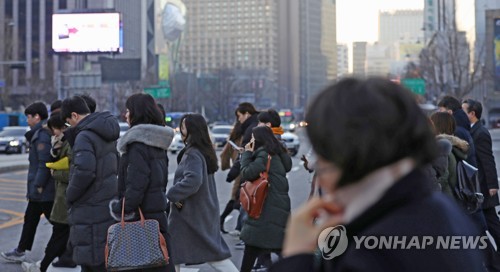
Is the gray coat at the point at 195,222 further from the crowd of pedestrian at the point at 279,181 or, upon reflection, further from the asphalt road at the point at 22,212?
the asphalt road at the point at 22,212

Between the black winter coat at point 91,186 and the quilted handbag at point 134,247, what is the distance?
523 millimetres

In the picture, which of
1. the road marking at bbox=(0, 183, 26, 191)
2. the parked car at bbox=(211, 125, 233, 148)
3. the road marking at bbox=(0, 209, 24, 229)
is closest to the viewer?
the road marking at bbox=(0, 209, 24, 229)

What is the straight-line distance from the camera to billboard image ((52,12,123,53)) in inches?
2045

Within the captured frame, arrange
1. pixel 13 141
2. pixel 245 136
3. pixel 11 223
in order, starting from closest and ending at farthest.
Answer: pixel 245 136 < pixel 11 223 < pixel 13 141

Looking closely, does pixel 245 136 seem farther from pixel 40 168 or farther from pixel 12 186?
pixel 12 186

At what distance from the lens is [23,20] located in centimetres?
10481

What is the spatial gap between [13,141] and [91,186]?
33955 mm

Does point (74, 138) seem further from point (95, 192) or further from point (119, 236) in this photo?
point (119, 236)

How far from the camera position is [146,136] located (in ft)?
18.1

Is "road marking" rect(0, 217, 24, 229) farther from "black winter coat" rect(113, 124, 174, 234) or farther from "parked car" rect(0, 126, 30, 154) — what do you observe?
"parked car" rect(0, 126, 30, 154)

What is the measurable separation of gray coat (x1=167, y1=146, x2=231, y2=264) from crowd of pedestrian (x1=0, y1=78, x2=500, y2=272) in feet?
0.04

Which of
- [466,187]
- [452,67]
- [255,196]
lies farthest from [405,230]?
[452,67]

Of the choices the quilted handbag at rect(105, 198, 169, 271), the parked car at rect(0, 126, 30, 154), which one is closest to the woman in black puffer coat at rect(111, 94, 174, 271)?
the quilted handbag at rect(105, 198, 169, 271)

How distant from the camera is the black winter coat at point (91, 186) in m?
5.88
